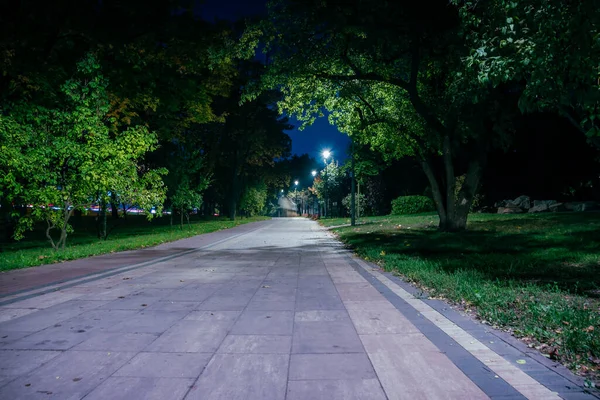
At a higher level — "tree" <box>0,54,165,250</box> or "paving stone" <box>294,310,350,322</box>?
"tree" <box>0,54,165,250</box>

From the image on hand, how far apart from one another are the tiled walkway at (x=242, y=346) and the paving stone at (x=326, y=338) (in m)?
0.01

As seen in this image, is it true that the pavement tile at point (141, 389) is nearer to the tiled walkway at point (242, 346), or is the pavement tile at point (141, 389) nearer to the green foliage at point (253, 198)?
the tiled walkway at point (242, 346)

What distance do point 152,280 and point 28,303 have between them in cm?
226

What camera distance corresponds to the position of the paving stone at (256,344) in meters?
3.78

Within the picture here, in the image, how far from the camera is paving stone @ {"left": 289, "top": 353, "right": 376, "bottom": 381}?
3213mm

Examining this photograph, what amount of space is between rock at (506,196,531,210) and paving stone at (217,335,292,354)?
27249 mm

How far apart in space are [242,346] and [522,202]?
92.5ft

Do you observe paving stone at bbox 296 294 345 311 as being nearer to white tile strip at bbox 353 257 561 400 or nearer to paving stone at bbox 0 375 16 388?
white tile strip at bbox 353 257 561 400

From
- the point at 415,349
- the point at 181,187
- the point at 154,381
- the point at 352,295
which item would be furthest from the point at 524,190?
the point at 154,381

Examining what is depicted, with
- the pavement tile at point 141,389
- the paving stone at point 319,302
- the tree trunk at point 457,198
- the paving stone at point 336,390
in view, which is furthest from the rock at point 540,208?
the pavement tile at point 141,389

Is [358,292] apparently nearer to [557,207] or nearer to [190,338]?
[190,338]

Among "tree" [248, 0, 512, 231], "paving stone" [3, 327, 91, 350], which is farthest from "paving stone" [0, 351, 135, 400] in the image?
"tree" [248, 0, 512, 231]

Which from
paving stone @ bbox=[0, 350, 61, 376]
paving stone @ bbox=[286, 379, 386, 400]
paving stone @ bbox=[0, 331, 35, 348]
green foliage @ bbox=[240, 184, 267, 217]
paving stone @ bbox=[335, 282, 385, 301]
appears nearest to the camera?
paving stone @ bbox=[286, 379, 386, 400]

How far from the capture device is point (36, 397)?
286 cm
